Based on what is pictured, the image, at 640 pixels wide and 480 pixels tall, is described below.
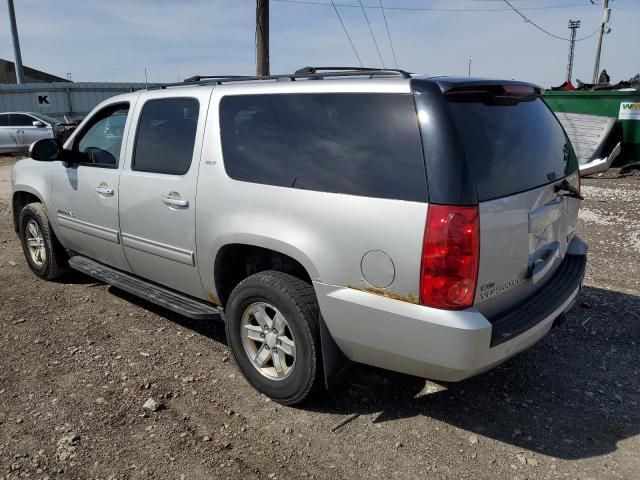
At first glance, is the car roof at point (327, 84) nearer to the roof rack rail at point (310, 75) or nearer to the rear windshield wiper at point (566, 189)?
the roof rack rail at point (310, 75)

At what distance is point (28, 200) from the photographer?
5.51 m

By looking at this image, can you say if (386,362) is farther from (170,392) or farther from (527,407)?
(170,392)

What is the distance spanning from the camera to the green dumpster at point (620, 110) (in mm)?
11901

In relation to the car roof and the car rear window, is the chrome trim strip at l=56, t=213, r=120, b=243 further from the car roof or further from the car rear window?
the car rear window

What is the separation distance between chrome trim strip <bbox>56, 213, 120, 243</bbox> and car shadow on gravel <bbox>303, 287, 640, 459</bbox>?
2.10 m

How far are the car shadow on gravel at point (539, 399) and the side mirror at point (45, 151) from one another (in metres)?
3.05

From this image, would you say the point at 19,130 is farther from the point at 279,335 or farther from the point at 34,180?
the point at 279,335

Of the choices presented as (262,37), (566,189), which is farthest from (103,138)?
(262,37)

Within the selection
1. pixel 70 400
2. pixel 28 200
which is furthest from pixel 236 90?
pixel 28 200

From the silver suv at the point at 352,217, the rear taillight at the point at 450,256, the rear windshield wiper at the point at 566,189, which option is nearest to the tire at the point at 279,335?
the silver suv at the point at 352,217

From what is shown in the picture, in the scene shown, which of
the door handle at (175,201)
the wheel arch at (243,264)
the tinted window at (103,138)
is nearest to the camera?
the wheel arch at (243,264)

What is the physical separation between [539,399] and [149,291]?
9.08 feet

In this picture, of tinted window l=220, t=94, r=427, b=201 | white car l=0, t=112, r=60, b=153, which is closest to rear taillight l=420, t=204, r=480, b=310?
tinted window l=220, t=94, r=427, b=201

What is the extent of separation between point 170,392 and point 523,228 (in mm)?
2308
